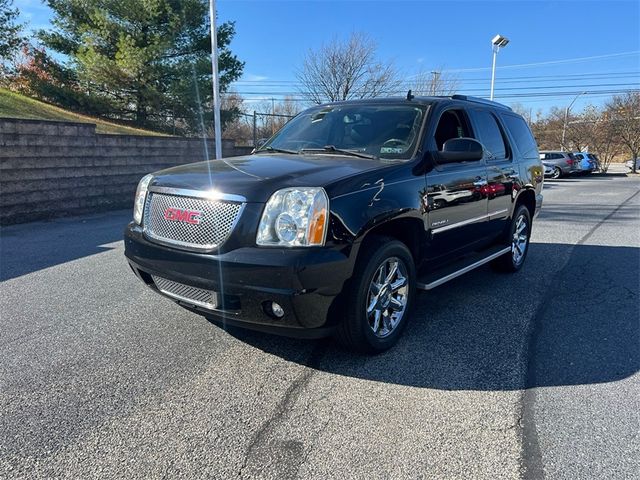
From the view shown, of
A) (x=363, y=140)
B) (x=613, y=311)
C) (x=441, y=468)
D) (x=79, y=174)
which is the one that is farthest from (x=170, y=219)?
(x=79, y=174)

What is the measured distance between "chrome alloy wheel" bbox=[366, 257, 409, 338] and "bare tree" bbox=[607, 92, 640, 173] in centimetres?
3601

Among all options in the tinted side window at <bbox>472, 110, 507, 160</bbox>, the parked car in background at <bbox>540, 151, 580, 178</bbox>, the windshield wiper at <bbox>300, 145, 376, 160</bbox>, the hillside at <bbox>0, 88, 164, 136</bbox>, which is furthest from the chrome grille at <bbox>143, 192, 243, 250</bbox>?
the parked car in background at <bbox>540, 151, 580, 178</bbox>

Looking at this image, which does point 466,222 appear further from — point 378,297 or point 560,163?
point 560,163

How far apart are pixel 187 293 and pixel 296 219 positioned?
0.96 metres

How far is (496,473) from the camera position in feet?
7.00

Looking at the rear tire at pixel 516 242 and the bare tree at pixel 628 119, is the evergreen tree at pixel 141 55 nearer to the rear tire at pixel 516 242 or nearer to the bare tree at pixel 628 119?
the rear tire at pixel 516 242

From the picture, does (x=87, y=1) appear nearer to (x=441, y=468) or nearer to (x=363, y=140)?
(x=363, y=140)

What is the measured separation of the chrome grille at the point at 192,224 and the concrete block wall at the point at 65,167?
641cm

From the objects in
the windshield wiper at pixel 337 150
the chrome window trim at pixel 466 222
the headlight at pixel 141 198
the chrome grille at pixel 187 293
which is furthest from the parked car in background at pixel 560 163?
the chrome grille at pixel 187 293

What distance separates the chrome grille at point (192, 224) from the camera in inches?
113

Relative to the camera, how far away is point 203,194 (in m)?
2.98

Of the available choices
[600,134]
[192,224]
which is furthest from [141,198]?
[600,134]

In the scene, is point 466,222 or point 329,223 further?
point 466,222

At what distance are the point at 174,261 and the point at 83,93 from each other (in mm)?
15014
